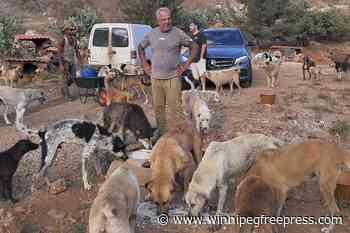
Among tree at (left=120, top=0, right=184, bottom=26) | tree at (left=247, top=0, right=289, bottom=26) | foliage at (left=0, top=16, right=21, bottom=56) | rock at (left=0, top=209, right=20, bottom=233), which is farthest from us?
tree at (left=247, top=0, right=289, bottom=26)

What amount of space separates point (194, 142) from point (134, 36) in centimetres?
756

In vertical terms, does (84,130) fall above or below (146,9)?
below

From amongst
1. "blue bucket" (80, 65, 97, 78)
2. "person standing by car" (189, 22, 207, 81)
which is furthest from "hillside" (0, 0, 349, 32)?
"person standing by car" (189, 22, 207, 81)

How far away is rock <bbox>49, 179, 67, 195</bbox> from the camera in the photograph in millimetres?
5355

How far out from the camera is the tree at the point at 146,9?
78.1 ft

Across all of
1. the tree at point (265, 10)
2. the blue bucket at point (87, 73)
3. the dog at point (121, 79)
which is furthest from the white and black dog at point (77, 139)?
the tree at point (265, 10)

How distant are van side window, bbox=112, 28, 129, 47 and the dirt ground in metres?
2.26

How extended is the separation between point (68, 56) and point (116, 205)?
354 inches

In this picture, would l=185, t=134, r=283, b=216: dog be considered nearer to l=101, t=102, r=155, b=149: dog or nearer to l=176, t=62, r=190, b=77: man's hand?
l=176, t=62, r=190, b=77: man's hand

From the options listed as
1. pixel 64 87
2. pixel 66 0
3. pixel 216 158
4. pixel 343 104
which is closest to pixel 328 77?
pixel 343 104

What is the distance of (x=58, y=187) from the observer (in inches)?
213

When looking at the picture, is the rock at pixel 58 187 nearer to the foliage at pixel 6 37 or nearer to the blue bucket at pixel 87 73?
the blue bucket at pixel 87 73

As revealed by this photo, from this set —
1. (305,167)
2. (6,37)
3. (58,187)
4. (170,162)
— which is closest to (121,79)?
(58,187)

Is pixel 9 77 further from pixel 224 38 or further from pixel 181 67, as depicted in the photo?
pixel 181 67
